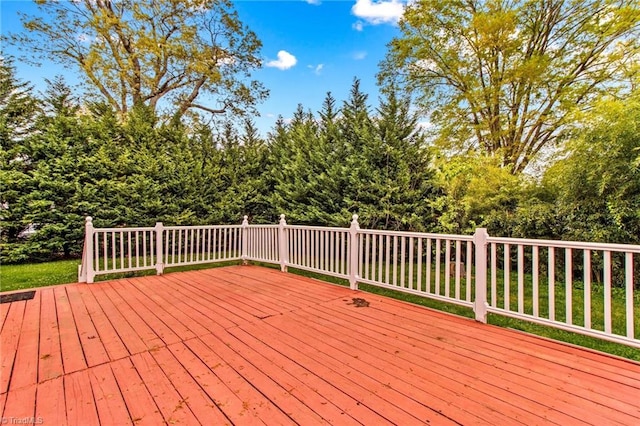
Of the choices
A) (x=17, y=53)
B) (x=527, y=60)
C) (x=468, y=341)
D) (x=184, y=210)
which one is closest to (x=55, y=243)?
(x=184, y=210)

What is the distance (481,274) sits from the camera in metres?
2.96

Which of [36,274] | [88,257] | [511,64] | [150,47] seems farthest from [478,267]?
[150,47]

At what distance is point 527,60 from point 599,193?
16.9 feet

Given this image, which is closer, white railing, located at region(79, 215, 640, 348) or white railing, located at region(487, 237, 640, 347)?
white railing, located at region(487, 237, 640, 347)

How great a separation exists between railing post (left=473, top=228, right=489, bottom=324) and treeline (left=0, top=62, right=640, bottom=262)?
3.11 m

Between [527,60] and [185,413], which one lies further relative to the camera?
[527,60]

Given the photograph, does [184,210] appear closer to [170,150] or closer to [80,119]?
[170,150]

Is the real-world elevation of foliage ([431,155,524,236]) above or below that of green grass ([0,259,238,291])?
above

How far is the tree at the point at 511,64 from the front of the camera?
7168mm

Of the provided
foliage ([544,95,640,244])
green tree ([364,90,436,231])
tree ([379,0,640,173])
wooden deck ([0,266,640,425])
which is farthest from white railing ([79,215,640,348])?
tree ([379,0,640,173])

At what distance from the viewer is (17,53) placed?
828 centimetres

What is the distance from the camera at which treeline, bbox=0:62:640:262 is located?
5.93 metres

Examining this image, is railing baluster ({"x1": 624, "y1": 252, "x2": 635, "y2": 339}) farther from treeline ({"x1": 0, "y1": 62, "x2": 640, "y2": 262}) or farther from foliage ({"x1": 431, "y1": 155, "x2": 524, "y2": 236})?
foliage ({"x1": 431, "y1": 155, "x2": 524, "y2": 236})

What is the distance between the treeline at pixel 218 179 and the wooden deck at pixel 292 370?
11.2 ft
